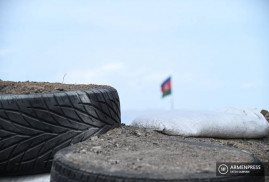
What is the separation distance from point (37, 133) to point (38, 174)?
333 mm

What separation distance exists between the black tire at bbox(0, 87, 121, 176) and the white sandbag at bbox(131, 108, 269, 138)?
3.98 ft

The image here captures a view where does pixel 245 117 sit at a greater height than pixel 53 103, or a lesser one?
lesser

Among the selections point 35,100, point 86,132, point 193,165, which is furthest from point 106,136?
point 193,165

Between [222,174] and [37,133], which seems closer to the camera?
[222,174]

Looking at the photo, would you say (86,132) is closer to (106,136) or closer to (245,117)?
(106,136)

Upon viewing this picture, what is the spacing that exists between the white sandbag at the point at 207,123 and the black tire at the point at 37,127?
1213 millimetres

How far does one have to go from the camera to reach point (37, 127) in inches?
110

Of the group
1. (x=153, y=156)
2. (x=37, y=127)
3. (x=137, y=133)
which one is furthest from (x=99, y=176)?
(x=137, y=133)

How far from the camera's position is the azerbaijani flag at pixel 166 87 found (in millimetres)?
6246

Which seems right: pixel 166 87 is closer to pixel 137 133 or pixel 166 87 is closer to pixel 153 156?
pixel 137 133

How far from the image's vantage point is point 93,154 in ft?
7.75

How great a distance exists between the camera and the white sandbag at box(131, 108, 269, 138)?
3.97m

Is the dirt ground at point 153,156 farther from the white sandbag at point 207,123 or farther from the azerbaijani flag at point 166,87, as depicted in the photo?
the azerbaijani flag at point 166,87

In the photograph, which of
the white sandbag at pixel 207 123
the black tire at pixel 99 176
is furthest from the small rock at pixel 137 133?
the black tire at pixel 99 176
